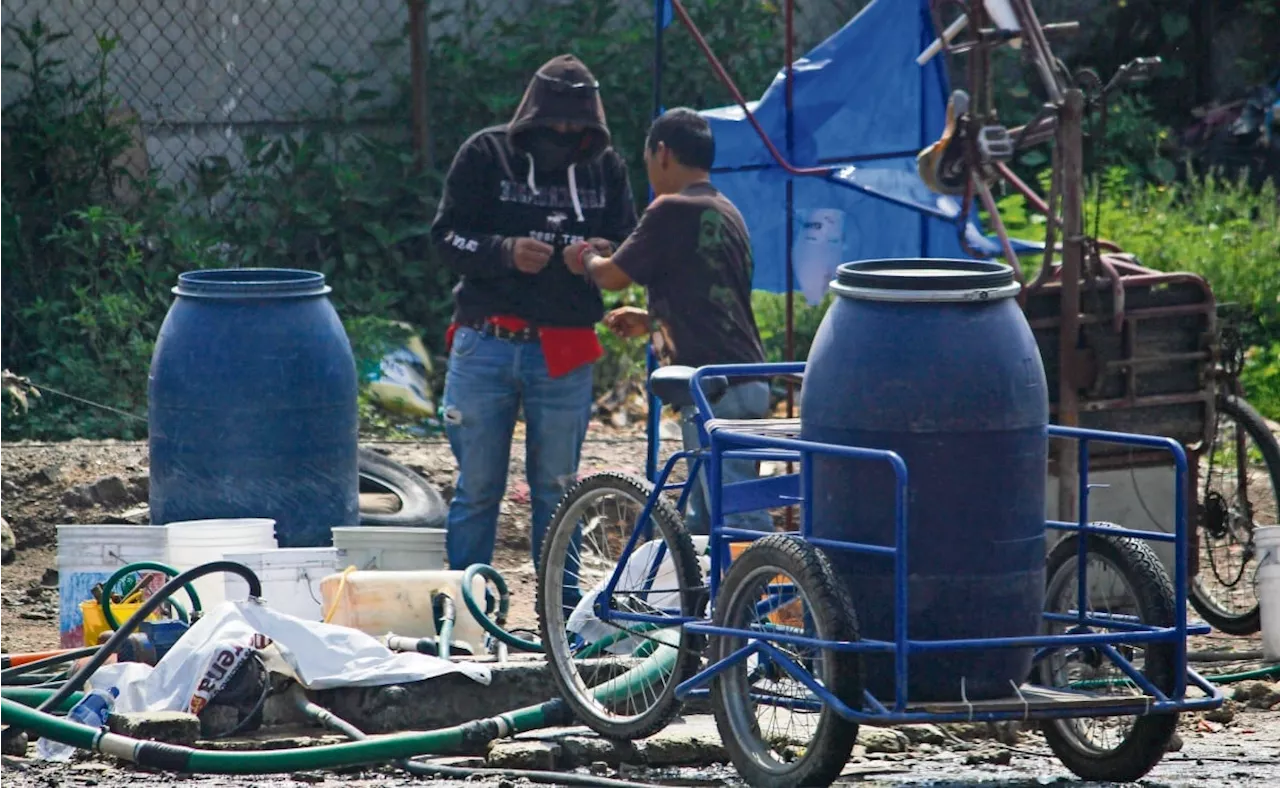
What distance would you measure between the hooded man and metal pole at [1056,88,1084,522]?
152 centimetres

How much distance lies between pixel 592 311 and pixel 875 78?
1806 millimetres

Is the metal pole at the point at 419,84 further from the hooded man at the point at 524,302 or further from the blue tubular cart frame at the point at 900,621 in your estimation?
the blue tubular cart frame at the point at 900,621

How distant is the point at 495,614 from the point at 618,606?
1093 millimetres

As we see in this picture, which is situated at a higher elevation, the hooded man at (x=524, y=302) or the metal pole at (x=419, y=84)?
the metal pole at (x=419, y=84)

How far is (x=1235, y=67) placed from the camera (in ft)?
45.0

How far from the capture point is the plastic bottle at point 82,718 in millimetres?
5516

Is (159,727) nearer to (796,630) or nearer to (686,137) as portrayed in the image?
(796,630)

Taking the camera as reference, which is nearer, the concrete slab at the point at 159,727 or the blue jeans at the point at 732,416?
the concrete slab at the point at 159,727

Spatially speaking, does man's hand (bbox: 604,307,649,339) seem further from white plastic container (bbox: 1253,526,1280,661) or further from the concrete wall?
white plastic container (bbox: 1253,526,1280,661)

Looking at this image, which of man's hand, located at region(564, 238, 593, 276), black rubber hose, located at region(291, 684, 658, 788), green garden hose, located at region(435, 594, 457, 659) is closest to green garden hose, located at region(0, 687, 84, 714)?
black rubber hose, located at region(291, 684, 658, 788)

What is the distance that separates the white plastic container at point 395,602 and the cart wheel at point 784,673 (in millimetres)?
1592

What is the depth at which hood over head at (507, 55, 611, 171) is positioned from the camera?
292 inches

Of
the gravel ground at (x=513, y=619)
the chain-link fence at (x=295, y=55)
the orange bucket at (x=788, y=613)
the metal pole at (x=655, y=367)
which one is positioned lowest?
the gravel ground at (x=513, y=619)

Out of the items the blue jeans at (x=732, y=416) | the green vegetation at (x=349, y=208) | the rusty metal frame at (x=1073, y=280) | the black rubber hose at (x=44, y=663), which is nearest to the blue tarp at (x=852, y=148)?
the rusty metal frame at (x=1073, y=280)
